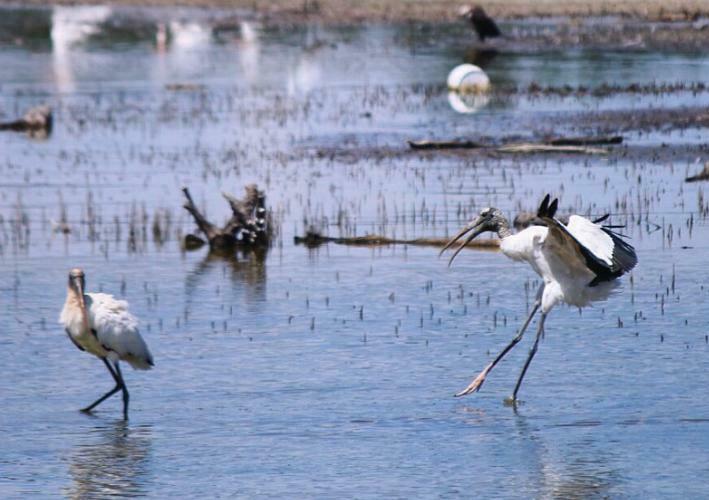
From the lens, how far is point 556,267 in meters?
10.9

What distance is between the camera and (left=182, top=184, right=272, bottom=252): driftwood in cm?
1706

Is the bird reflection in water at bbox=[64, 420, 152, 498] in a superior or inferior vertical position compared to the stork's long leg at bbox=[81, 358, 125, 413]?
inferior

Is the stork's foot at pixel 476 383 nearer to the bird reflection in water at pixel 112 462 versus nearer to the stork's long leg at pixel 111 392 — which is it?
the bird reflection in water at pixel 112 462

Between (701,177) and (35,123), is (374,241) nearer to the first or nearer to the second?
(701,177)

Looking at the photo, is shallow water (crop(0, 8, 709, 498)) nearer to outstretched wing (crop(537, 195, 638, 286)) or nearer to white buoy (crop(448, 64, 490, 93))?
outstretched wing (crop(537, 195, 638, 286))

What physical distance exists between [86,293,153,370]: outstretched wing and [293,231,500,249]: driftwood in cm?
626

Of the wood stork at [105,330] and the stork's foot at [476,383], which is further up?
the wood stork at [105,330]

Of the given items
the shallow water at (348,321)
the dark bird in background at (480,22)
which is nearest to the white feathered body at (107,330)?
the shallow water at (348,321)

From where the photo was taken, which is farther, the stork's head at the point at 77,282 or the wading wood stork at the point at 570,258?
the stork's head at the point at 77,282

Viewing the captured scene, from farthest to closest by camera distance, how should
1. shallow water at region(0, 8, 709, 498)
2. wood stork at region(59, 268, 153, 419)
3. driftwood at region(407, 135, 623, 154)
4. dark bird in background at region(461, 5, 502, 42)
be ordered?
dark bird in background at region(461, 5, 502, 42) < driftwood at region(407, 135, 623, 154) < wood stork at region(59, 268, 153, 419) < shallow water at region(0, 8, 709, 498)

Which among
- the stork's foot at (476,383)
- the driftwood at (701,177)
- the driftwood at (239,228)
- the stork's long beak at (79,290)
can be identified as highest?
the driftwood at (701,177)

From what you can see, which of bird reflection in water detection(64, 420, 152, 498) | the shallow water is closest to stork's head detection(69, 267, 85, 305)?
the shallow water

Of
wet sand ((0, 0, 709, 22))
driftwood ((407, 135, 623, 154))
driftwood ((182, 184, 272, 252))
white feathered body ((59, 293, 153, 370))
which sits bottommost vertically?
white feathered body ((59, 293, 153, 370))

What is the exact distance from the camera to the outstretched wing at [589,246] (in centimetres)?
1032
